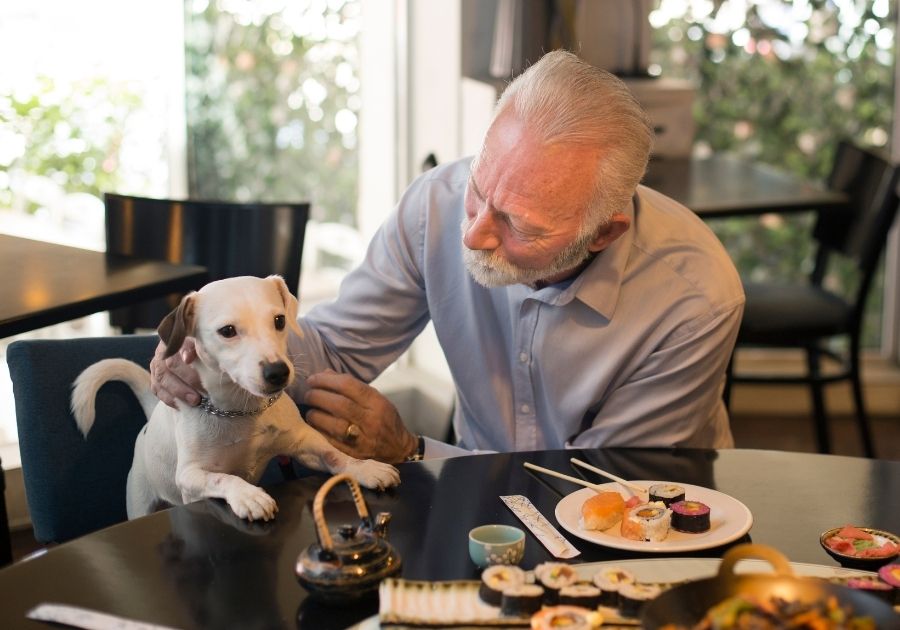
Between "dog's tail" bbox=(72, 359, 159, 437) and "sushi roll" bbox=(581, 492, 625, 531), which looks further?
"dog's tail" bbox=(72, 359, 159, 437)

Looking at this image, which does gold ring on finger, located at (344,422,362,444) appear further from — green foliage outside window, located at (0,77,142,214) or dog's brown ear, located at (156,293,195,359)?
green foliage outside window, located at (0,77,142,214)

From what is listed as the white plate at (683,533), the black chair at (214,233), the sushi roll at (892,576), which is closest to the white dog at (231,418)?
the white plate at (683,533)

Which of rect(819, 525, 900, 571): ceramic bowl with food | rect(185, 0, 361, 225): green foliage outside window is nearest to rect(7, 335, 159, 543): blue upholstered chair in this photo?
rect(819, 525, 900, 571): ceramic bowl with food

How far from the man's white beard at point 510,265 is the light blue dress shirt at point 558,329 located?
6cm

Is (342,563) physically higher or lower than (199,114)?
lower

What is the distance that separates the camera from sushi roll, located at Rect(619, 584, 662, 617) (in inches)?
39.5

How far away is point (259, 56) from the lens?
11.6ft

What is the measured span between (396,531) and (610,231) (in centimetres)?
69

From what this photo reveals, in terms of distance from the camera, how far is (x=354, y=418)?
167 centimetres

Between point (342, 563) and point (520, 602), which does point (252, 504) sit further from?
point (520, 602)

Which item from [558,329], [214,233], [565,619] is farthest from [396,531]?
[214,233]

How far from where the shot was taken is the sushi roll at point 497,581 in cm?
101

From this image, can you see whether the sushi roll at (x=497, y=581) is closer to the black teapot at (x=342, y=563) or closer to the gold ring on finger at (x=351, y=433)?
the black teapot at (x=342, y=563)

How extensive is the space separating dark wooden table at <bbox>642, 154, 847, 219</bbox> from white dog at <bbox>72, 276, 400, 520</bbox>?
69.4 inches
